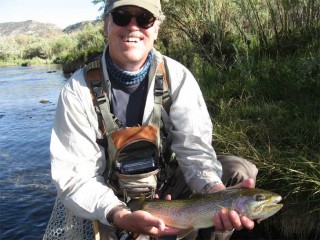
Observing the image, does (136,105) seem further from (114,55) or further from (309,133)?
(309,133)

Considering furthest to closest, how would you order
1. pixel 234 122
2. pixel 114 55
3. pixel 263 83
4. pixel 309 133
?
pixel 263 83
pixel 234 122
pixel 309 133
pixel 114 55

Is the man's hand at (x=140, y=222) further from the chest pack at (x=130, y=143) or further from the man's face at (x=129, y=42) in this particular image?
the man's face at (x=129, y=42)

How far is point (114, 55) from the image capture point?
330 centimetres

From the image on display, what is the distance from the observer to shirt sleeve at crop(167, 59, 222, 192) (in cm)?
330

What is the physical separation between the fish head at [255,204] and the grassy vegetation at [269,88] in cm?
152

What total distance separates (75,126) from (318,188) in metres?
2.39

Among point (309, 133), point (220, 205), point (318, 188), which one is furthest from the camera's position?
point (309, 133)

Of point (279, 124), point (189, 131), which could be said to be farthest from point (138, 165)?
point (279, 124)

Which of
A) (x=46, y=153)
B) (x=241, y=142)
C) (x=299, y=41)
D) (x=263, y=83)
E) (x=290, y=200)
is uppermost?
(x=299, y=41)

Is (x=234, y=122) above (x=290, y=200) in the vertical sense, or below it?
above

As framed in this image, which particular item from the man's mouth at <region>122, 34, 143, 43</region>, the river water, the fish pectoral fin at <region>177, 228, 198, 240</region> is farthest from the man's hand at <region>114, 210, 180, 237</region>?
the river water

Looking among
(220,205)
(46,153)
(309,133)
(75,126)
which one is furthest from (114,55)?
(46,153)

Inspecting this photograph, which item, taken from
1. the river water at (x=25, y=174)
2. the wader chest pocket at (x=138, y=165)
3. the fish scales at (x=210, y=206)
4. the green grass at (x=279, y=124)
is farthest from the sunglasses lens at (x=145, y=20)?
the river water at (x=25, y=174)

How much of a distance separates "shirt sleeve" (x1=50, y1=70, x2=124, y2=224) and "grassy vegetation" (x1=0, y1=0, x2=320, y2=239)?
78.8 inches
